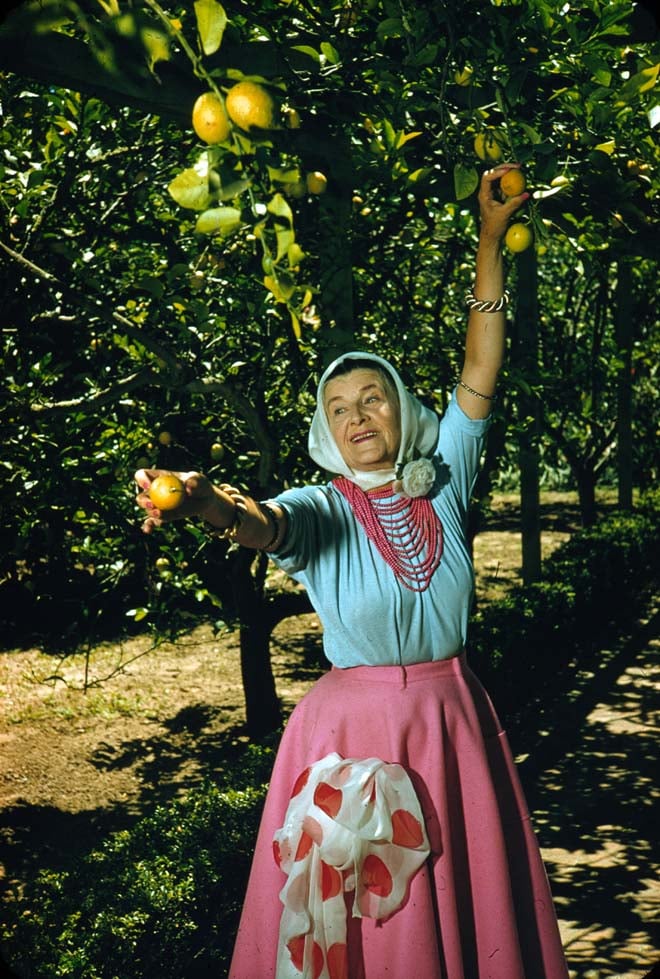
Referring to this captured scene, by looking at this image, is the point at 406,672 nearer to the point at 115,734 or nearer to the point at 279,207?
the point at 279,207

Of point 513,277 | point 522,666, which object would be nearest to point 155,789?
point 522,666

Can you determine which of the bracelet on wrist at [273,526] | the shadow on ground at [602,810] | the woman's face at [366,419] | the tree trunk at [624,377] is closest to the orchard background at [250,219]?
the woman's face at [366,419]

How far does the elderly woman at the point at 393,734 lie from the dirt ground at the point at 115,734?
5.69 feet

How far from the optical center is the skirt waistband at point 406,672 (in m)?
2.26

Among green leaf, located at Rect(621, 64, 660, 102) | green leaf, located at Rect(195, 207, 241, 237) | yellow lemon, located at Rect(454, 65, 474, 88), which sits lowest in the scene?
green leaf, located at Rect(195, 207, 241, 237)

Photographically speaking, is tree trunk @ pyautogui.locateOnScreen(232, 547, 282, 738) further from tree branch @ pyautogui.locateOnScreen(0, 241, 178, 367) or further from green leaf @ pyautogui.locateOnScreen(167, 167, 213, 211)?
green leaf @ pyautogui.locateOnScreen(167, 167, 213, 211)

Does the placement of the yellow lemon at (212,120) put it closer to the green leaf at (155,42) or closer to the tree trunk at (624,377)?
the green leaf at (155,42)

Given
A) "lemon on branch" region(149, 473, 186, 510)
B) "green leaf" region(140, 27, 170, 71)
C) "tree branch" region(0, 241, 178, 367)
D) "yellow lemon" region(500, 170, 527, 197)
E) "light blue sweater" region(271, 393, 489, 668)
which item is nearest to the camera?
"green leaf" region(140, 27, 170, 71)

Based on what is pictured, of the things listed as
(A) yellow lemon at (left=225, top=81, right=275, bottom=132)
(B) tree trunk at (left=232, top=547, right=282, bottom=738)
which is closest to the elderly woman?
(A) yellow lemon at (left=225, top=81, right=275, bottom=132)

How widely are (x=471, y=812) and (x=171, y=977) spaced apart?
1.48 m

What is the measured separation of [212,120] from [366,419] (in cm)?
104

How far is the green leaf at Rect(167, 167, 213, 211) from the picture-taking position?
141 cm

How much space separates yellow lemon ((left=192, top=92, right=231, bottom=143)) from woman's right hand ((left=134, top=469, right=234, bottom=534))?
2.18 feet

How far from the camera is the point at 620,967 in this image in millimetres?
3611
